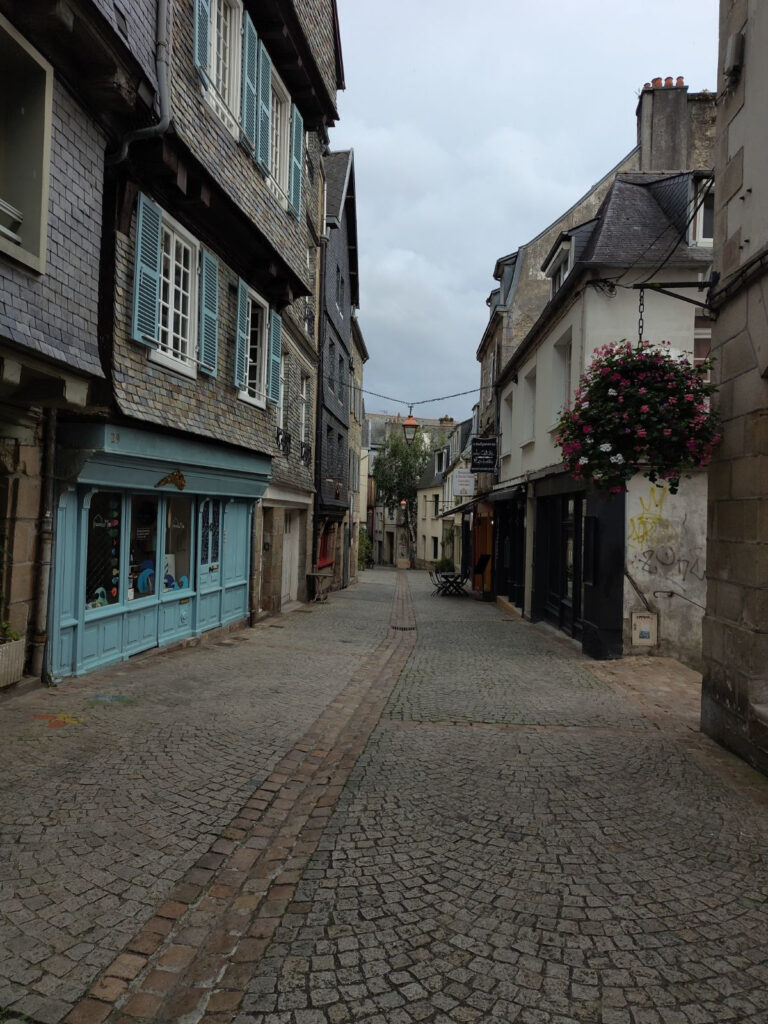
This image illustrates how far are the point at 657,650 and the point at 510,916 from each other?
752 centimetres

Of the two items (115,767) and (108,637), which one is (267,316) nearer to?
(108,637)

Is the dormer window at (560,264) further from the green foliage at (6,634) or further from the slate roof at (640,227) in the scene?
the green foliage at (6,634)

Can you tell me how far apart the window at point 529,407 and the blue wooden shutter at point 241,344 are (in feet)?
22.9

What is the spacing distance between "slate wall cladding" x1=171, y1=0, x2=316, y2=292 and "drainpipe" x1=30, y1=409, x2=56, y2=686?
3.78 m

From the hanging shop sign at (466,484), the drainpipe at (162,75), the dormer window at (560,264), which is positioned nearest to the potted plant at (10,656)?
the drainpipe at (162,75)

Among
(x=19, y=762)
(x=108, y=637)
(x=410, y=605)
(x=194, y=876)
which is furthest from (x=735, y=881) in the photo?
(x=410, y=605)

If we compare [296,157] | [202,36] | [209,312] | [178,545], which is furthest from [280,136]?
[178,545]

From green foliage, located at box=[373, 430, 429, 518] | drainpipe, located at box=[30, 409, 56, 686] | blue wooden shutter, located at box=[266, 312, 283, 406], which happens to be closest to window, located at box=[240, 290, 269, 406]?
blue wooden shutter, located at box=[266, 312, 283, 406]

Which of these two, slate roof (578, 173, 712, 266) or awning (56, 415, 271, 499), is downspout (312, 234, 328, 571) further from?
slate roof (578, 173, 712, 266)

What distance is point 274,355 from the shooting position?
1220cm

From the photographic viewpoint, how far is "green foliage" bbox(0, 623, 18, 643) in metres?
6.07

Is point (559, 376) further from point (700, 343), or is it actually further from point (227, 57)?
point (227, 57)

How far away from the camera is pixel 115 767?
4.59m

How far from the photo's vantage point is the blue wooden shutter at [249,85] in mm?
9625
